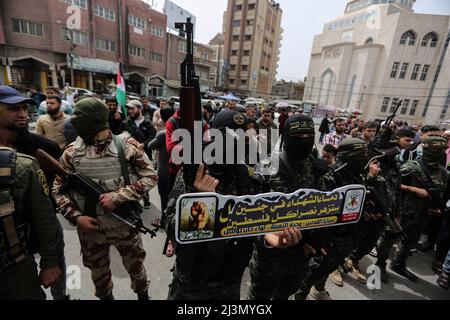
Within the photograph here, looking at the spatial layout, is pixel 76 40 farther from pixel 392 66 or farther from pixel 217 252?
pixel 392 66

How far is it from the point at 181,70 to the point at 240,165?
787 mm

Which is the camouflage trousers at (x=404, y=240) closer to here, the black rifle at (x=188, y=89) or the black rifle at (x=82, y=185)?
the black rifle at (x=188, y=89)

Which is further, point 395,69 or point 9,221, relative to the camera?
point 395,69

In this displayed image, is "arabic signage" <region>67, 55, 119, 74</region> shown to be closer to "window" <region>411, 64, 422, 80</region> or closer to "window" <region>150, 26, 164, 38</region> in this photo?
"window" <region>150, 26, 164, 38</region>

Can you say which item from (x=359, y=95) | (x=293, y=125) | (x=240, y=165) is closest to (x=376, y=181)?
(x=293, y=125)

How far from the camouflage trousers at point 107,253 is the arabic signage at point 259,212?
3.36 feet

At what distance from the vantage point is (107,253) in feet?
6.81

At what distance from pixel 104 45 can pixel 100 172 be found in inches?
1095

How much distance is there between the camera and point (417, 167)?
9.53 feet

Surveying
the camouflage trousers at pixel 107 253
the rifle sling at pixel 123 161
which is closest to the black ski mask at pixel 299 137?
the rifle sling at pixel 123 161

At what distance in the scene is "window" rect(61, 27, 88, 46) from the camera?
2038 centimetres

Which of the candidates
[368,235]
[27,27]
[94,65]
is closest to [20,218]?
[368,235]

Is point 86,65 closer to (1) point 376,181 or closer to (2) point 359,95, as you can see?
(1) point 376,181

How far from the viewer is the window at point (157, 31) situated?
27448 millimetres
